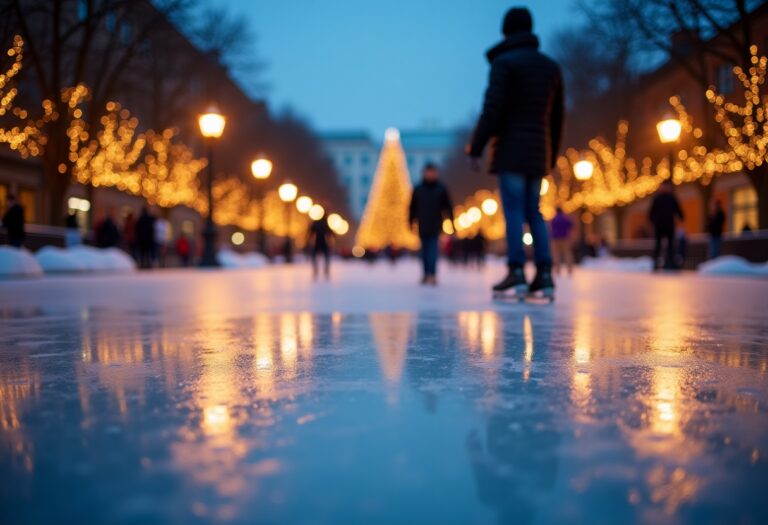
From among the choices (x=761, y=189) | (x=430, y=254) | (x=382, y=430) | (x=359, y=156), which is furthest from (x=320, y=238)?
(x=359, y=156)

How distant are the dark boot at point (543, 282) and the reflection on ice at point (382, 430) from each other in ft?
9.48

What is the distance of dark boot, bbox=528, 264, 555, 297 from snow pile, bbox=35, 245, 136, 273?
11.7m

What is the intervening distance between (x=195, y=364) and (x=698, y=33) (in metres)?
21.0

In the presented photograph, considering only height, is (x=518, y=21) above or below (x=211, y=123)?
below

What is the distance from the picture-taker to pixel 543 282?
5.74 m

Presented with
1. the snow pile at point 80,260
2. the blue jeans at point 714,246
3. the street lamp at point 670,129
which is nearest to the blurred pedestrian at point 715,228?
the blue jeans at point 714,246

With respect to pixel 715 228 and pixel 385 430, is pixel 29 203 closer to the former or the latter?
pixel 715 228

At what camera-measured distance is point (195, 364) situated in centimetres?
232

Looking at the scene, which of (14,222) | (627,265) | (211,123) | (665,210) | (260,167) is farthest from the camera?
(260,167)

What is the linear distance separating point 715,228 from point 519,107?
1429 cm

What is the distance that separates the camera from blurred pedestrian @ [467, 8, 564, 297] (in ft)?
18.2

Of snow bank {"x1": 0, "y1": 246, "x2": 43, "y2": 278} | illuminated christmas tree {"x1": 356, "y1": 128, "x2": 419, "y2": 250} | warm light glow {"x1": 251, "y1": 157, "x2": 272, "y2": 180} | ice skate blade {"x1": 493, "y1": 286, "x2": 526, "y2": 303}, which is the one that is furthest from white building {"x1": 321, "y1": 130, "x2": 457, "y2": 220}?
ice skate blade {"x1": 493, "y1": 286, "x2": 526, "y2": 303}

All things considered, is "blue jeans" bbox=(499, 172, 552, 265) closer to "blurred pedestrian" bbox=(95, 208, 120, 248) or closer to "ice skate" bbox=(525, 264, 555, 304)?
"ice skate" bbox=(525, 264, 555, 304)

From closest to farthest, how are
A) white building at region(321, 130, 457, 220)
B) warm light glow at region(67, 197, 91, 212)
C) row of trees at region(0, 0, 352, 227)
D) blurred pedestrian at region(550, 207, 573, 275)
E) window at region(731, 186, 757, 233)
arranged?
blurred pedestrian at region(550, 207, 573, 275) < row of trees at region(0, 0, 352, 227) < window at region(731, 186, 757, 233) < warm light glow at region(67, 197, 91, 212) < white building at region(321, 130, 457, 220)
